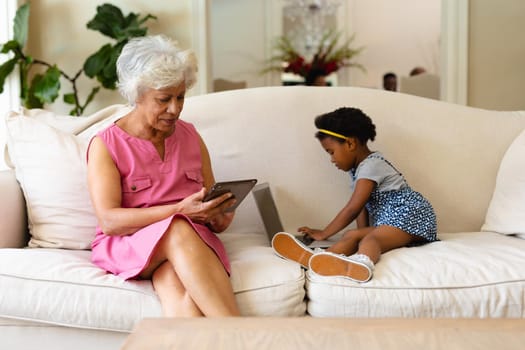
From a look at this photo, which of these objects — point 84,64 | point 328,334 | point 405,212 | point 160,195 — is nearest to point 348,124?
point 405,212

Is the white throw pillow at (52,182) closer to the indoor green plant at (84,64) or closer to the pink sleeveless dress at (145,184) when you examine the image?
the pink sleeveless dress at (145,184)

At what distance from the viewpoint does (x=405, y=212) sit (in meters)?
2.53

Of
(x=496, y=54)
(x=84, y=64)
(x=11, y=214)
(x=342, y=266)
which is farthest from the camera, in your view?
(x=496, y=54)

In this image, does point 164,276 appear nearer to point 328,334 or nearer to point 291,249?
point 291,249

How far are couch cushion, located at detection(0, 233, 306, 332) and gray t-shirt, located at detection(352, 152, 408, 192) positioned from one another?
58cm

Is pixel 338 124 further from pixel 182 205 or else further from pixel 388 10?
pixel 388 10

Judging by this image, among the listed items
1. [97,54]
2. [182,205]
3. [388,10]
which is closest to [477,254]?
[182,205]

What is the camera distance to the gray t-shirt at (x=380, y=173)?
2.56 metres

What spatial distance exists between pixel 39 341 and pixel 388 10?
728 centimetres

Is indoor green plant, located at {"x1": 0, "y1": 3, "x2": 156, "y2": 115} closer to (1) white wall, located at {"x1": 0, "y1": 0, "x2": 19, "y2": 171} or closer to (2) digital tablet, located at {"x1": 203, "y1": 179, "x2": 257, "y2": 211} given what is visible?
(1) white wall, located at {"x1": 0, "y1": 0, "x2": 19, "y2": 171}

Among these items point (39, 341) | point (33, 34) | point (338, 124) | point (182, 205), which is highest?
point (33, 34)

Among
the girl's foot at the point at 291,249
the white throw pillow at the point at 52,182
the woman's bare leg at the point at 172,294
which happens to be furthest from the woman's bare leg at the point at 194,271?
the white throw pillow at the point at 52,182

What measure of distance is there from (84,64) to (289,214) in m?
2.21

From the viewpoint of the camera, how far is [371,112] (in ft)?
9.52
